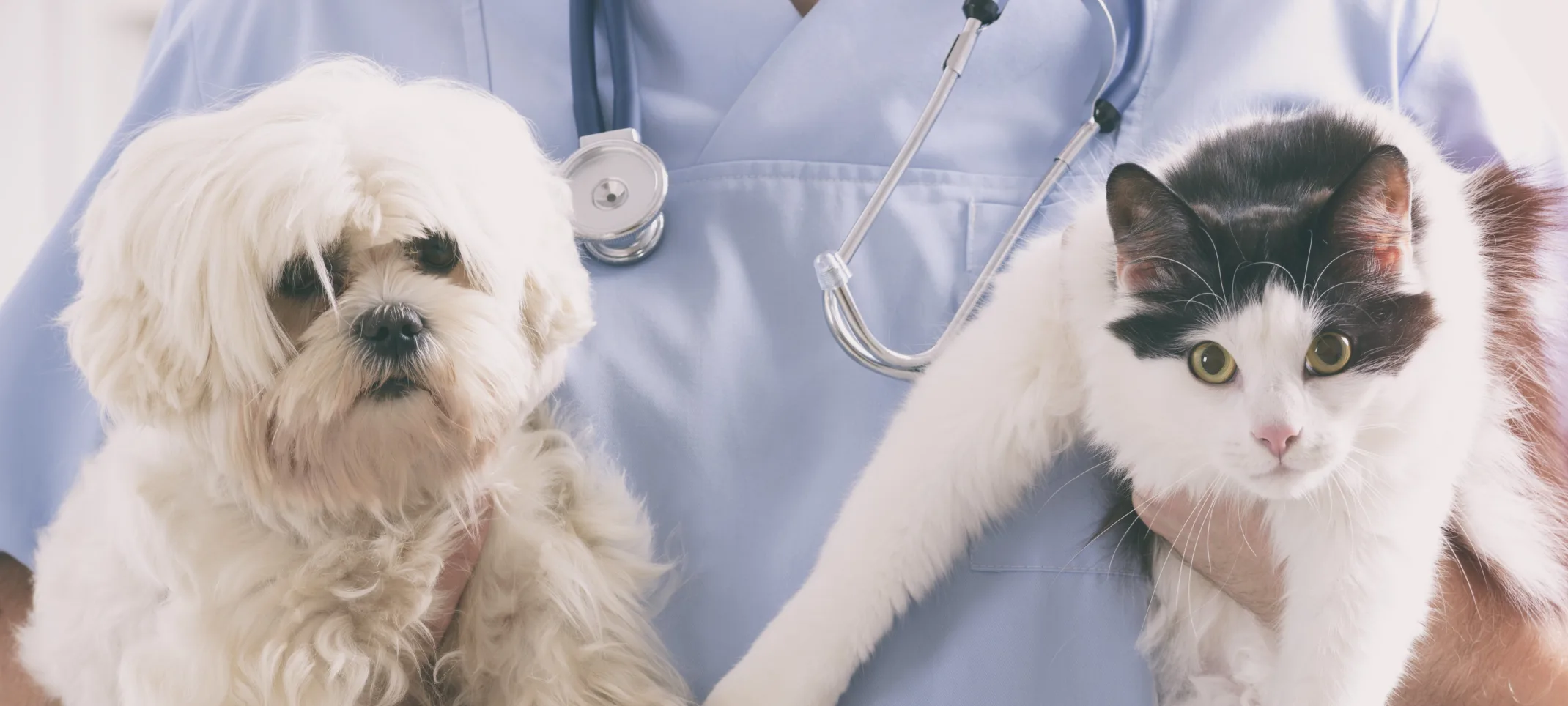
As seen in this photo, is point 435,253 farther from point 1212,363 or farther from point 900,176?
point 1212,363

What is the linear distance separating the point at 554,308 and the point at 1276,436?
0.61 m

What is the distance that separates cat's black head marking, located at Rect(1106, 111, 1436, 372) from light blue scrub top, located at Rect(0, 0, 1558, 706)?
10.5 inches

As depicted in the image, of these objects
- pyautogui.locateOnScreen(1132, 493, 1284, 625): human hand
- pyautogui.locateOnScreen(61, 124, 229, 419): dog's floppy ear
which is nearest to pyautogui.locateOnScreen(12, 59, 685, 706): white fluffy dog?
pyautogui.locateOnScreen(61, 124, 229, 419): dog's floppy ear

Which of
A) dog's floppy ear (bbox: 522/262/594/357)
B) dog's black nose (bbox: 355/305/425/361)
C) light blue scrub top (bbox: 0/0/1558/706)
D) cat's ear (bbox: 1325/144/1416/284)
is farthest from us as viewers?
light blue scrub top (bbox: 0/0/1558/706)

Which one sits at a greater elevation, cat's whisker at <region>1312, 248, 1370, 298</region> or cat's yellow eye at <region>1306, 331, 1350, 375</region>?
cat's whisker at <region>1312, 248, 1370, 298</region>

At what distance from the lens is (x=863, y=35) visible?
115 centimetres

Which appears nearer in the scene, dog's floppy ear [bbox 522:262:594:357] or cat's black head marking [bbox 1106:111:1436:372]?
cat's black head marking [bbox 1106:111:1436:372]

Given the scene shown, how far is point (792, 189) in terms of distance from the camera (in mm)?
1145

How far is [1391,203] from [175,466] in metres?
1.01

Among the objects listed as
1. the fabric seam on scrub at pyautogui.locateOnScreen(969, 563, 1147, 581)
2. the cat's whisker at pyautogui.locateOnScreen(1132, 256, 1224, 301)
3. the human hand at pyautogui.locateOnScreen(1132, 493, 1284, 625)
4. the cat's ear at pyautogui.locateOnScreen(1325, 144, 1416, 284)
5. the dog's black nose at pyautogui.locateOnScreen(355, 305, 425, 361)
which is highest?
the cat's ear at pyautogui.locateOnScreen(1325, 144, 1416, 284)

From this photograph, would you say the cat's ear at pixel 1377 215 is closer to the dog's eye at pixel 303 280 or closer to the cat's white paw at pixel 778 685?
the cat's white paw at pixel 778 685

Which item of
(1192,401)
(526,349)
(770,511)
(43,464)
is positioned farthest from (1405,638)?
(43,464)

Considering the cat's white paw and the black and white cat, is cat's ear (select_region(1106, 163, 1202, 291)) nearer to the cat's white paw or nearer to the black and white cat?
the black and white cat

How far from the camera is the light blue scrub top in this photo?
108 cm
